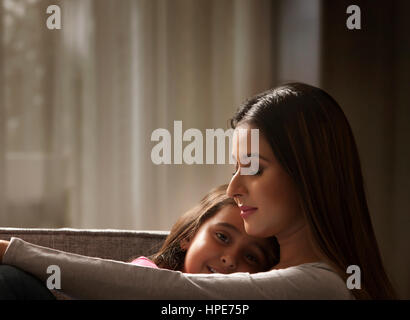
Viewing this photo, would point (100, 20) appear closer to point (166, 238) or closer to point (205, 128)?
point (205, 128)

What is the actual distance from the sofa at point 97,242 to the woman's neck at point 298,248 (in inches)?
16.1

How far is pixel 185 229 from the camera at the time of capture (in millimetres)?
1190

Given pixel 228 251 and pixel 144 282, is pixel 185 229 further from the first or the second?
pixel 144 282

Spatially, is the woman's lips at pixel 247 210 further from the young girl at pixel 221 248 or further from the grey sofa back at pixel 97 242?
the grey sofa back at pixel 97 242

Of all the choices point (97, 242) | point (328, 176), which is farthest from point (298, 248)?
point (97, 242)

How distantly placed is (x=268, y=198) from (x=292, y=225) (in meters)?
0.07

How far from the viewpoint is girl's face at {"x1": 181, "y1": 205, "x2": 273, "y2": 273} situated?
40.9 inches

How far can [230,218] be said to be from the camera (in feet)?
3.55

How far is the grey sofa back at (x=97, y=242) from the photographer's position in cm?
124

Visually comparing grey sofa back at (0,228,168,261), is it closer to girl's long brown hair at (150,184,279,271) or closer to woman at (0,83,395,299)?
girl's long brown hair at (150,184,279,271)

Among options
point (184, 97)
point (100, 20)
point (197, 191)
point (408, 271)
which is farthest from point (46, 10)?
point (408, 271)

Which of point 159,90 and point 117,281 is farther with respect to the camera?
point 159,90

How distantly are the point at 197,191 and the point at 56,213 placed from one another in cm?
62

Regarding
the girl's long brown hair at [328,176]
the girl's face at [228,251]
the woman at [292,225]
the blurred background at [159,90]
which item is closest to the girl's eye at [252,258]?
the girl's face at [228,251]
